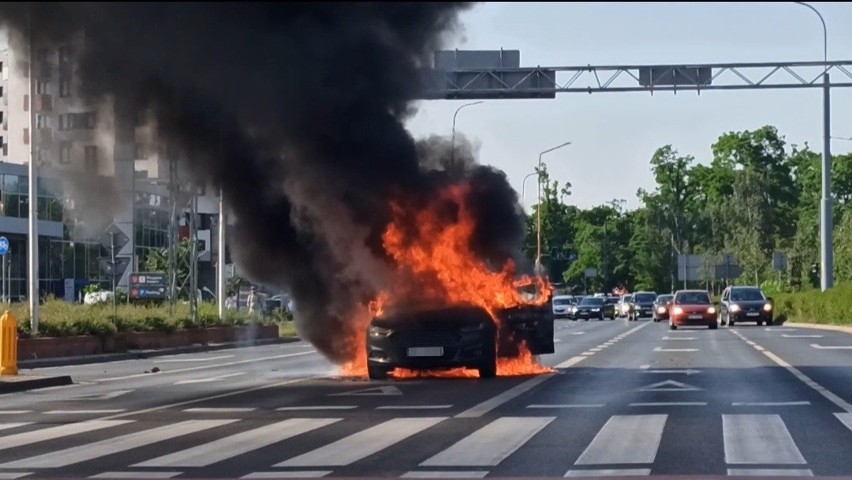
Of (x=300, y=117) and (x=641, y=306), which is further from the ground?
(x=300, y=117)

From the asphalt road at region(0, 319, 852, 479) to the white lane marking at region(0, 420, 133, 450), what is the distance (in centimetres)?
2

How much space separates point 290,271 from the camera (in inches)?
1094

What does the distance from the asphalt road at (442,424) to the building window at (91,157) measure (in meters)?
3.84

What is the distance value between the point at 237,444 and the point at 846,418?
7399mm

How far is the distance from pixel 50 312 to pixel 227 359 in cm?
479

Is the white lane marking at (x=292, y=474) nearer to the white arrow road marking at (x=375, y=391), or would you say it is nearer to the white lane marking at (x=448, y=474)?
the white lane marking at (x=448, y=474)

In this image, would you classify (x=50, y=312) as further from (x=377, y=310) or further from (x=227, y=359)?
(x=377, y=310)

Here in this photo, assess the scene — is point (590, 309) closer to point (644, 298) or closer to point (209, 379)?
point (644, 298)

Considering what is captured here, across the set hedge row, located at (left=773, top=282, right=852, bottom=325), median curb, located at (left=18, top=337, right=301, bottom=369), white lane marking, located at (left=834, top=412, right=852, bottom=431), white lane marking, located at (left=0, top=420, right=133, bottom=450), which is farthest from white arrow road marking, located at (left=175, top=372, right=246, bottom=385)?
hedge row, located at (left=773, top=282, right=852, bottom=325)

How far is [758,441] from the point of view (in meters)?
14.5

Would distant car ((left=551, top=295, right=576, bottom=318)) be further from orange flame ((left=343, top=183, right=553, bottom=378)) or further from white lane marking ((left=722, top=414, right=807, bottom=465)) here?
white lane marking ((left=722, top=414, right=807, bottom=465))

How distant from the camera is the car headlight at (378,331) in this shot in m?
23.7

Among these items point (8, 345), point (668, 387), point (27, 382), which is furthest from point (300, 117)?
point (8, 345)

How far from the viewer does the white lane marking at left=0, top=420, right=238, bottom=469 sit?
531 inches
